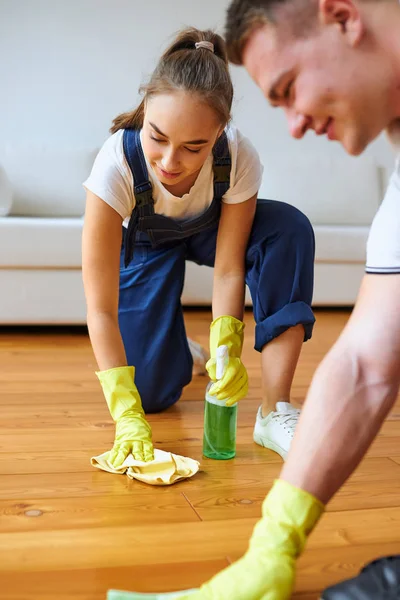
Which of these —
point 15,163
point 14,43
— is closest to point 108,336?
point 15,163

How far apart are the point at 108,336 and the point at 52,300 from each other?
1.38 metres

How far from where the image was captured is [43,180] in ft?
11.5

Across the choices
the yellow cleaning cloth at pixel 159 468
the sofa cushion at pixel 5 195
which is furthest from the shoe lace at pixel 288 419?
the sofa cushion at pixel 5 195

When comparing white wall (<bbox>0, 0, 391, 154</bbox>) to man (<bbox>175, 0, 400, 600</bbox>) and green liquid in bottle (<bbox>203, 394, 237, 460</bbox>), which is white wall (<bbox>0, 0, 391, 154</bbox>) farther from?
man (<bbox>175, 0, 400, 600</bbox>)

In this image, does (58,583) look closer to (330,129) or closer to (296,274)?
(330,129)

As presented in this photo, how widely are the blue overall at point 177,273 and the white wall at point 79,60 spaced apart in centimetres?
200

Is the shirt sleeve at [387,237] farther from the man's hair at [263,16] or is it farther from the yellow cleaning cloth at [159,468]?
the yellow cleaning cloth at [159,468]

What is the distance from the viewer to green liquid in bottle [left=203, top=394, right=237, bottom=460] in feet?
5.08

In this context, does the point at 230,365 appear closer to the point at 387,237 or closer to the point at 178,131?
the point at 178,131

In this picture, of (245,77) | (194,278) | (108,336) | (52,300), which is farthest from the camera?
(245,77)

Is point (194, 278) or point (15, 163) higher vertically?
point (15, 163)

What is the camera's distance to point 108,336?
1.60 meters

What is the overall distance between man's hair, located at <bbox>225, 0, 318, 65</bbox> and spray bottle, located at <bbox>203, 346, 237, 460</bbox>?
770 millimetres

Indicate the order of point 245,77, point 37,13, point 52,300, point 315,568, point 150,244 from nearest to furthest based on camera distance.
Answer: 1. point 315,568
2. point 150,244
3. point 52,300
4. point 37,13
5. point 245,77
